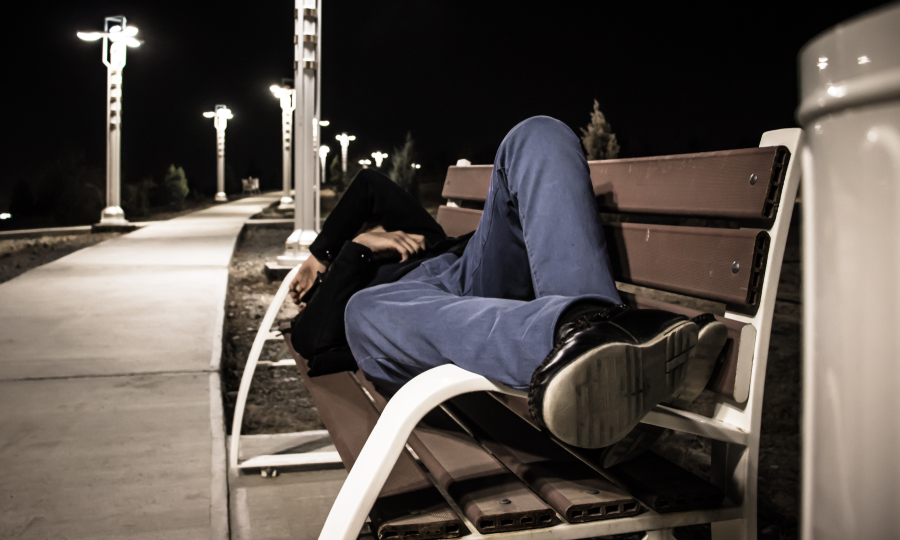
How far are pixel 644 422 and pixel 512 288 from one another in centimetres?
58

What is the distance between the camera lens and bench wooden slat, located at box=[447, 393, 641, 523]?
3.67 ft

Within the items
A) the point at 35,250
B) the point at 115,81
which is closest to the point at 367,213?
the point at 35,250

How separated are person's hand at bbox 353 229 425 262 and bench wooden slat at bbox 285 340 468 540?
0.52 m

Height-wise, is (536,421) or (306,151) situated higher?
(306,151)

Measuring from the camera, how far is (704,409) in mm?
3428

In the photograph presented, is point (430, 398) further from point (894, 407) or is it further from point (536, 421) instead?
point (894, 407)

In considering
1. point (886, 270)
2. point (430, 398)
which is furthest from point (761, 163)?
point (886, 270)

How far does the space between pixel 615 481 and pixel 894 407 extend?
3.02ft

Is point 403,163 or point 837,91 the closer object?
point 837,91

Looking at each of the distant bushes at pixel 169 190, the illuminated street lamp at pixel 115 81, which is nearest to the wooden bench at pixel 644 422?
the illuminated street lamp at pixel 115 81

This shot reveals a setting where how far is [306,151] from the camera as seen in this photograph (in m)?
7.62

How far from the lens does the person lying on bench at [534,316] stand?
97 cm

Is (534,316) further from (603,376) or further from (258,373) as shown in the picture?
(258,373)

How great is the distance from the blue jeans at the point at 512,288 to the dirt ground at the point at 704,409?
1.16 metres
